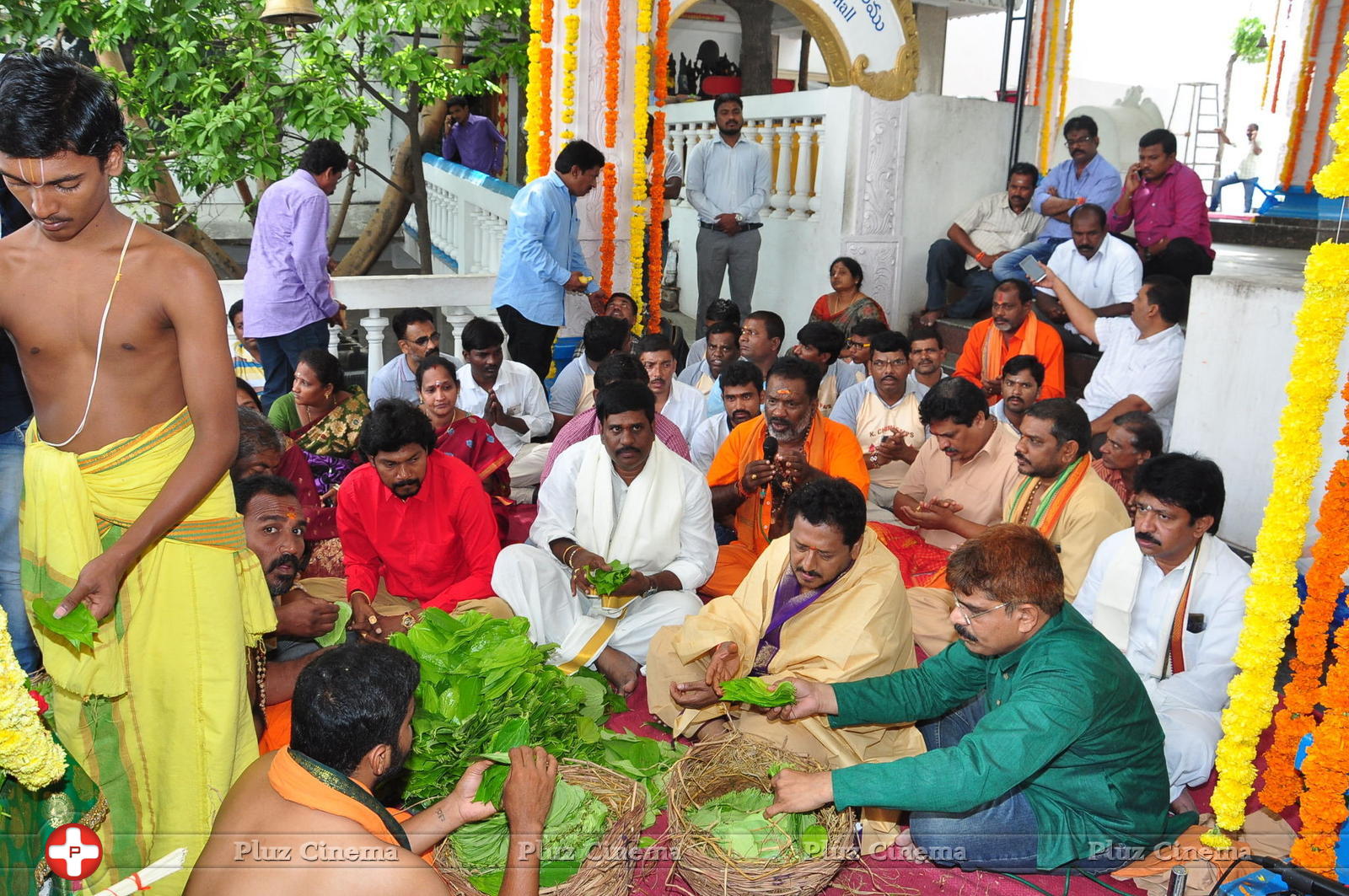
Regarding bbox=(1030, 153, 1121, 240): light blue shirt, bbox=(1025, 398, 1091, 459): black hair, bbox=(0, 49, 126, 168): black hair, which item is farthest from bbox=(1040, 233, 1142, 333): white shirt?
bbox=(0, 49, 126, 168): black hair

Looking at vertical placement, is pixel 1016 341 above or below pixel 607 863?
above

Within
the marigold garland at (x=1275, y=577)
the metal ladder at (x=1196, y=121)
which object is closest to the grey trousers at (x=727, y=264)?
the marigold garland at (x=1275, y=577)

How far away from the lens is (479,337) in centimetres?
605

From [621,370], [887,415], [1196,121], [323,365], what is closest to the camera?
[323,365]

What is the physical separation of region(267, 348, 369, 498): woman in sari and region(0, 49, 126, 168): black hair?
2910 millimetres

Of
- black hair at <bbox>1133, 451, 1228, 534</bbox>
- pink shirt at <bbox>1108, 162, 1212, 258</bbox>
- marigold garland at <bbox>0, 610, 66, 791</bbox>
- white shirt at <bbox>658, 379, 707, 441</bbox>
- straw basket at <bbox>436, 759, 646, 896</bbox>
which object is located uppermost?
pink shirt at <bbox>1108, 162, 1212, 258</bbox>

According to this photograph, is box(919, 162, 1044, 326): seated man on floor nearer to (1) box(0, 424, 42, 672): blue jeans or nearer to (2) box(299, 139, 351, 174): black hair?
(2) box(299, 139, 351, 174): black hair

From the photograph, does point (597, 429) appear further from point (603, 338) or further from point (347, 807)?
point (347, 807)

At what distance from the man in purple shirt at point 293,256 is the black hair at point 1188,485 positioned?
469 centimetres

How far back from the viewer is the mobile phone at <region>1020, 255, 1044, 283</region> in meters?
7.94

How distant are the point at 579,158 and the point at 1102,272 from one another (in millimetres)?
3513

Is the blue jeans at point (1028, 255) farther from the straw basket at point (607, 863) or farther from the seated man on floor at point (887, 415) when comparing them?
the straw basket at point (607, 863)

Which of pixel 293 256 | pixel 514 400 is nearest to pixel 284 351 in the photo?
pixel 293 256

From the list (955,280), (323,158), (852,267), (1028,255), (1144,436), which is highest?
(323,158)
